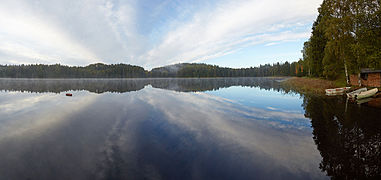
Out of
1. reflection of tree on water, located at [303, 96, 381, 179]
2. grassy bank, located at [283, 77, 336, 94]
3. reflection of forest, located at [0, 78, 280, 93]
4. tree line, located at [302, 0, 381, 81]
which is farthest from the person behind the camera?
reflection of forest, located at [0, 78, 280, 93]

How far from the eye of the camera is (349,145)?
734 cm

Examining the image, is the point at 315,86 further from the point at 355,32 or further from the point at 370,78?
the point at 355,32

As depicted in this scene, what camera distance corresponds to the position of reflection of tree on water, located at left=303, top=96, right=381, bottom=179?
560 centimetres

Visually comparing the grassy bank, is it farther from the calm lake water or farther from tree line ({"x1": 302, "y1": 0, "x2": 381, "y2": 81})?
the calm lake water

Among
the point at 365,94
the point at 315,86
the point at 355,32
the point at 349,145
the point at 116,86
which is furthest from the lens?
the point at 116,86

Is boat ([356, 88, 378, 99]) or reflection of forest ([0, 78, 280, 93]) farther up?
reflection of forest ([0, 78, 280, 93])

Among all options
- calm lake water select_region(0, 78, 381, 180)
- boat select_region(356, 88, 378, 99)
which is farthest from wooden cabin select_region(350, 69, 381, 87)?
calm lake water select_region(0, 78, 381, 180)

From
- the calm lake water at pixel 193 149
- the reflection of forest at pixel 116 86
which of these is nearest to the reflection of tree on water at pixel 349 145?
the calm lake water at pixel 193 149

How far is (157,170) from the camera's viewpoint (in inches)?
228

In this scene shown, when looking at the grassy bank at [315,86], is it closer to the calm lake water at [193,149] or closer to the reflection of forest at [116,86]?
the reflection of forest at [116,86]

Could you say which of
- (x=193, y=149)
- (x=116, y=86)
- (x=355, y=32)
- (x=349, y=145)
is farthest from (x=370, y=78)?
(x=116, y=86)

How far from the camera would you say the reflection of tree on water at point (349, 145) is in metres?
5.60

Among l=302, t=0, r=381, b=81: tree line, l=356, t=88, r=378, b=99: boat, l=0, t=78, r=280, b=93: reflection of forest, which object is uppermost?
l=302, t=0, r=381, b=81: tree line

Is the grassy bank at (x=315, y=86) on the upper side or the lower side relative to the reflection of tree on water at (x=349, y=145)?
upper
